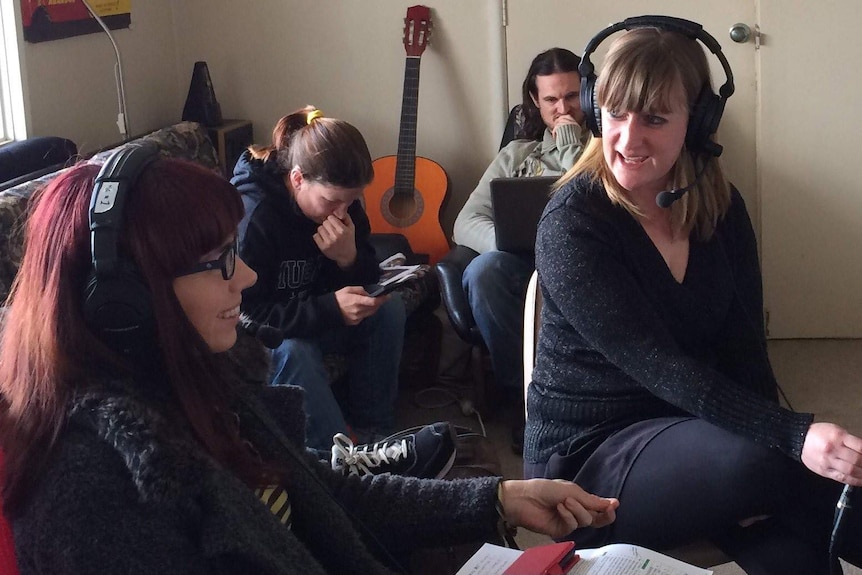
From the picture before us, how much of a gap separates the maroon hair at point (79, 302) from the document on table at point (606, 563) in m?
0.31

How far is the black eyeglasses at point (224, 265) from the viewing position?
3.13ft

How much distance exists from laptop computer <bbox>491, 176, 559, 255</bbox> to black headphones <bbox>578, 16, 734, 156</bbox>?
0.85 metres

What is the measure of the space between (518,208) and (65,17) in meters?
1.42

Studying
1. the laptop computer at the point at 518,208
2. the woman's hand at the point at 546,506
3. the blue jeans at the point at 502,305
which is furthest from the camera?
the blue jeans at the point at 502,305

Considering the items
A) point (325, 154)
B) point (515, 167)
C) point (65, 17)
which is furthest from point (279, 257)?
point (65, 17)

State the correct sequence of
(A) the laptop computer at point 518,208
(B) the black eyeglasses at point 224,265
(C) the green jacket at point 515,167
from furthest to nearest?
(C) the green jacket at point 515,167
(A) the laptop computer at point 518,208
(B) the black eyeglasses at point 224,265

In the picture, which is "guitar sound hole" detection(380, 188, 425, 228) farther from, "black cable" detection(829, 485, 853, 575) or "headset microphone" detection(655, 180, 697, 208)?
"black cable" detection(829, 485, 853, 575)

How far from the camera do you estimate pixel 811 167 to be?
10.3 feet

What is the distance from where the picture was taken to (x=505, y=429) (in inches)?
110

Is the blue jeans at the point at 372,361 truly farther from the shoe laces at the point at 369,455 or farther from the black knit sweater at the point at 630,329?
the black knit sweater at the point at 630,329

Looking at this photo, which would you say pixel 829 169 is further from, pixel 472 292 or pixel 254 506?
pixel 254 506

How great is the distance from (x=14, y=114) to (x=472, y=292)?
1331mm

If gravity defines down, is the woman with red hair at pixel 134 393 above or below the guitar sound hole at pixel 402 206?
above

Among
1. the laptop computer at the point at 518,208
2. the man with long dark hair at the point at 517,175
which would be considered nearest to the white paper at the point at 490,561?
the laptop computer at the point at 518,208
